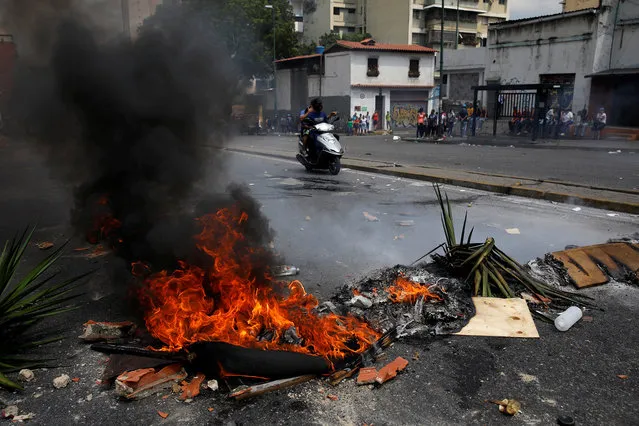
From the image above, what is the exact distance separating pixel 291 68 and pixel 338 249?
37.0 meters

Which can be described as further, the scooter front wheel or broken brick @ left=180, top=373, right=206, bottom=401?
the scooter front wheel

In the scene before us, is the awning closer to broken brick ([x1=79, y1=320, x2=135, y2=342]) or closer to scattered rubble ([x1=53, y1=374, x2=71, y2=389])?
broken brick ([x1=79, y1=320, x2=135, y2=342])

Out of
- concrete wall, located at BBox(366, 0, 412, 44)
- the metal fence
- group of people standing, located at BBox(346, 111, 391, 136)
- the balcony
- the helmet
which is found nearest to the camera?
the helmet

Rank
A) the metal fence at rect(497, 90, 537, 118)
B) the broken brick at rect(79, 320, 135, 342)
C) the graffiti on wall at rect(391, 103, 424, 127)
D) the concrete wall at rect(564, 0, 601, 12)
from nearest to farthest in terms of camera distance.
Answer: the broken brick at rect(79, 320, 135, 342)
the metal fence at rect(497, 90, 537, 118)
the concrete wall at rect(564, 0, 601, 12)
the graffiti on wall at rect(391, 103, 424, 127)

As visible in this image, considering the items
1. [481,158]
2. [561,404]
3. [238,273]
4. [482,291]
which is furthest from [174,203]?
[481,158]

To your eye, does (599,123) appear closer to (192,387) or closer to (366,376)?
(366,376)

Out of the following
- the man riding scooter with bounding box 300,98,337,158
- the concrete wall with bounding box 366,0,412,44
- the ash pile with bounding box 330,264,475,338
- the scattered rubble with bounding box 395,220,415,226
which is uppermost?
the concrete wall with bounding box 366,0,412,44

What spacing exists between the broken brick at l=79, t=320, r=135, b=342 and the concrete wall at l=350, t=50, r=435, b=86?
33637mm

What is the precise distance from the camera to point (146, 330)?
3.42 m

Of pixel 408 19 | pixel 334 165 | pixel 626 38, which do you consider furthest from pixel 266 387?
pixel 408 19

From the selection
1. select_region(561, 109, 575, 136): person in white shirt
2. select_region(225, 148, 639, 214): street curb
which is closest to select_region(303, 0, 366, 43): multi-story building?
select_region(561, 109, 575, 136): person in white shirt

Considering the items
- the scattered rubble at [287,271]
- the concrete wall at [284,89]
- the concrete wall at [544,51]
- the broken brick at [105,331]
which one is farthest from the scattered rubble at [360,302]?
the concrete wall at [284,89]

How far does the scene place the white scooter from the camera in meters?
11.5

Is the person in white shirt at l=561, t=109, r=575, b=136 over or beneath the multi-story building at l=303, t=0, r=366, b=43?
beneath
